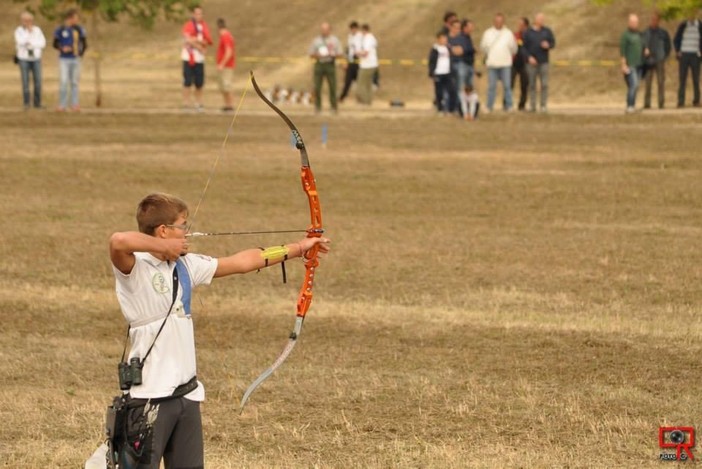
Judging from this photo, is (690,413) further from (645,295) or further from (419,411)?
(645,295)

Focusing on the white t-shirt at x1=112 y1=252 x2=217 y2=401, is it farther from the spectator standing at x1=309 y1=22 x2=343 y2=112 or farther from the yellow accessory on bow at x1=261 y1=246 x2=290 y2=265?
the spectator standing at x1=309 y1=22 x2=343 y2=112

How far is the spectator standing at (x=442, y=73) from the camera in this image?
34.3 m

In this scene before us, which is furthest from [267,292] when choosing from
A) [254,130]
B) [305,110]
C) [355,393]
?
[305,110]

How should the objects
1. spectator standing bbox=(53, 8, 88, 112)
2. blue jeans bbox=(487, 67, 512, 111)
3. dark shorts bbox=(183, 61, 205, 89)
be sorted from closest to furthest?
1. spectator standing bbox=(53, 8, 88, 112)
2. blue jeans bbox=(487, 67, 512, 111)
3. dark shorts bbox=(183, 61, 205, 89)

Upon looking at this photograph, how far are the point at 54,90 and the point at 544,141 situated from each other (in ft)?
74.1

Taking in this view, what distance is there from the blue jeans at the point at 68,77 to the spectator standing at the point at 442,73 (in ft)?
26.6

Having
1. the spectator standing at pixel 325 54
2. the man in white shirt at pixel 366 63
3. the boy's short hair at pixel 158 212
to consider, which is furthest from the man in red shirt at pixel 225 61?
the boy's short hair at pixel 158 212

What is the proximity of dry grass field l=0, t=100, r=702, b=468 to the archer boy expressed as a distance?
6.44 feet

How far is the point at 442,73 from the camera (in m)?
34.5

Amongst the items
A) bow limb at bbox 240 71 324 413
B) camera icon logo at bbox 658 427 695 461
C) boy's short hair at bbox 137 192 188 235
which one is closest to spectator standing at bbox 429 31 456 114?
camera icon logo at bbox 658 427 695 461

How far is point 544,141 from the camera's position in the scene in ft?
98.3

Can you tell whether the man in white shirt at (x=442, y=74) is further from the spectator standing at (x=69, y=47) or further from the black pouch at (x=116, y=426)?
the black pouch at (x=116, y=426)

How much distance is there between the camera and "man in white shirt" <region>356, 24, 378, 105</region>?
3838cm

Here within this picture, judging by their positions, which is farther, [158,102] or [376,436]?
[158,102]
